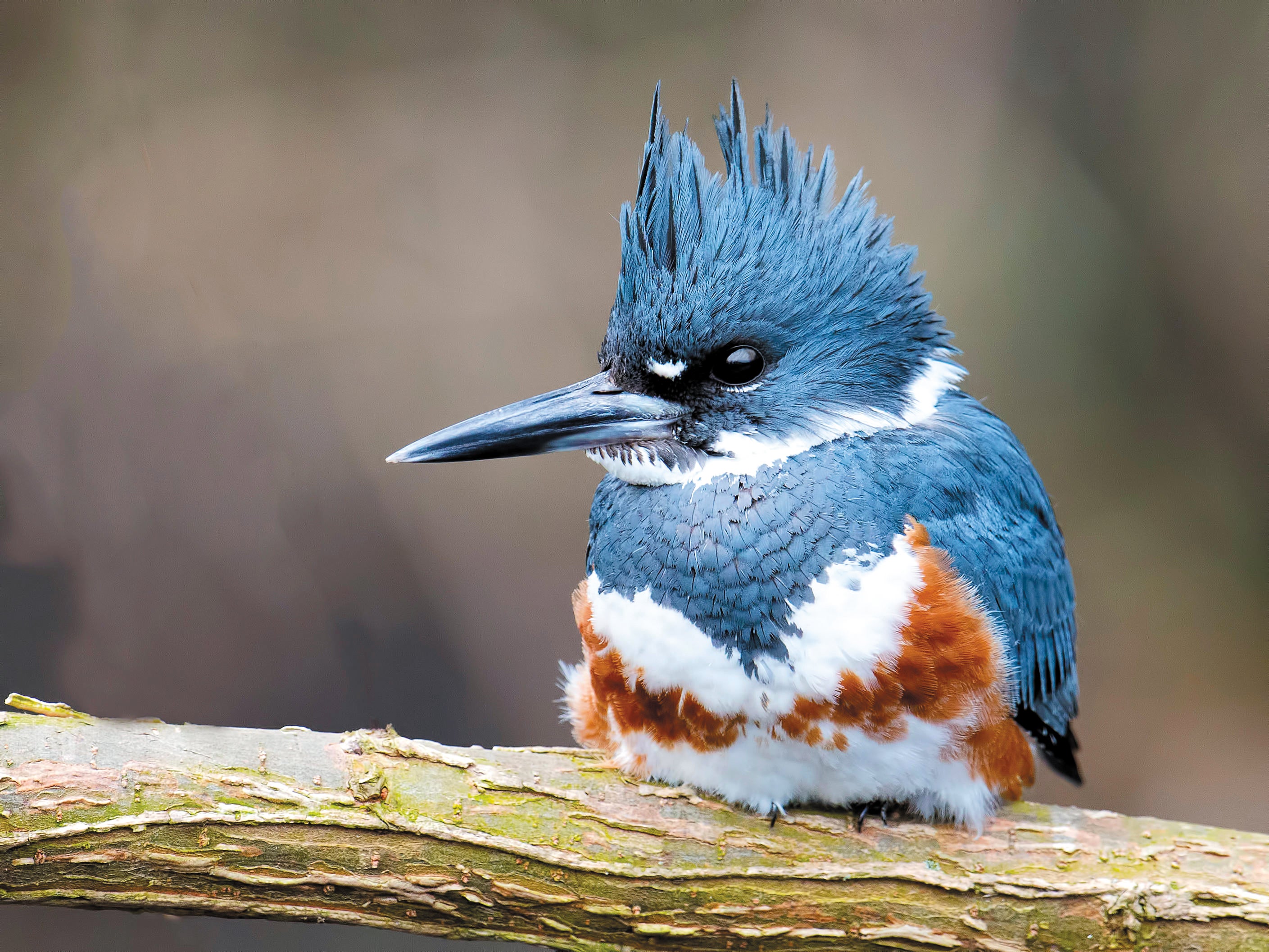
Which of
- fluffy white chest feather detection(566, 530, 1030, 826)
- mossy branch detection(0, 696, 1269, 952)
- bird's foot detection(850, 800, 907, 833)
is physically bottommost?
mossy branch detection(0, 696, 1269, 952)

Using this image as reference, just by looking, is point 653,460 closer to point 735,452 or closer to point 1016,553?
point 735,452

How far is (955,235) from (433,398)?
1.65 metres

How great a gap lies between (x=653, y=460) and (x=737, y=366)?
0.67ft

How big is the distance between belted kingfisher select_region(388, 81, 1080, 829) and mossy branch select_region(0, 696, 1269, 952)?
0.09m

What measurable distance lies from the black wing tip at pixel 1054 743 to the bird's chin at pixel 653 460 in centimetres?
73

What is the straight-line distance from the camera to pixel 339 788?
1514 mm

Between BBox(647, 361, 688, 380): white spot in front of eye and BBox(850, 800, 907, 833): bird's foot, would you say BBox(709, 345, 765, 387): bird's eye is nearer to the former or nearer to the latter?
BBox(647, 361, 688, 380): white spot in front of eye

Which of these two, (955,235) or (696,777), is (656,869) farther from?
(955,235)

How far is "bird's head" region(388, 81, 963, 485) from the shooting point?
1.60m

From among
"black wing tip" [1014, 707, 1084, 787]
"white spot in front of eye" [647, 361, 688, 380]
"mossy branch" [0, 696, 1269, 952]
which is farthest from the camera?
"black wing tip" [1014, 707, 1084, 787]

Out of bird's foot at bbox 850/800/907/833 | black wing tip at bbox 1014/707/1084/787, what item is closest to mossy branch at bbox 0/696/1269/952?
bird's foot at bbox 850/800/907/833

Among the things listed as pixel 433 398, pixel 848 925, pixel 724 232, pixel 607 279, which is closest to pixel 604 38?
pixel 607 279

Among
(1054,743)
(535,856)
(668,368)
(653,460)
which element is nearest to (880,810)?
(1054,743)

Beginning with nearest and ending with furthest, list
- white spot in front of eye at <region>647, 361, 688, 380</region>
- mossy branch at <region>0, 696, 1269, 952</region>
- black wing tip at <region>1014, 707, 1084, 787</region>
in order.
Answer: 1. mossy branch at <region>0, 696, 1269, 952</region>
2. white spot in front of eye at <region>647, 361, 688, 380</region>
3. black wing tip at <region>1014, 707, 1084, 787</region>
